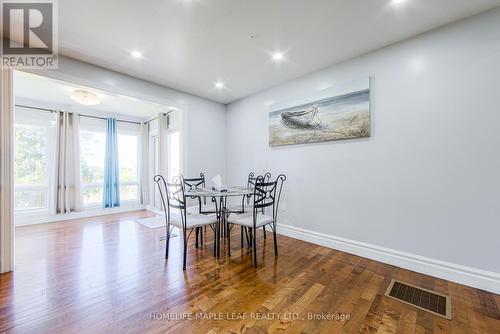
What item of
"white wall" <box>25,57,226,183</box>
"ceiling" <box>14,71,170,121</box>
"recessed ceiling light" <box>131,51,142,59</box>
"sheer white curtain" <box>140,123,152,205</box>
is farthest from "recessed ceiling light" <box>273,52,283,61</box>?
"sheer white curtain" <box>140,123,152,205</box>

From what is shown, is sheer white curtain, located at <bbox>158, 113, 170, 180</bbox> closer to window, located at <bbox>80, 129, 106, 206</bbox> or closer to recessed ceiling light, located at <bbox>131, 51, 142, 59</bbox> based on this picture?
window, located at <bbox>80, 129, 106, 206</bbox>

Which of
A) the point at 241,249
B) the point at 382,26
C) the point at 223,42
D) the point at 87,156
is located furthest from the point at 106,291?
the point at 87,156

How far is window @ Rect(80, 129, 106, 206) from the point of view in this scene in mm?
5004

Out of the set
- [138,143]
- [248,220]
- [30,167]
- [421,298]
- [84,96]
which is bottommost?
[421,298]

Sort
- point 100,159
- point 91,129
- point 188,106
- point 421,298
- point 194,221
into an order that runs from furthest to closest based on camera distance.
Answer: point 100,159, point 91,129, point 188,106, point 194,221, point 421,298

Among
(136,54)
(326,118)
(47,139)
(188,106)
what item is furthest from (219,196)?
(47,139)

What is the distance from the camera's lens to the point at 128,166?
18.7 ft

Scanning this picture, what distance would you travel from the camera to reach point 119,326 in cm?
148

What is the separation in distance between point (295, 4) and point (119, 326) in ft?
9.53

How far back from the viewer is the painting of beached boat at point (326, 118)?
2.64 metres

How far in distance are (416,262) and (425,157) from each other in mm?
1141

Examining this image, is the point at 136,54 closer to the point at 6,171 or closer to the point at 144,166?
the point at 6,171

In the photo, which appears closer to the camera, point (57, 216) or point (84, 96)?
point (84, 96)

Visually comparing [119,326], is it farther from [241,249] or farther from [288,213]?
[288,213]
